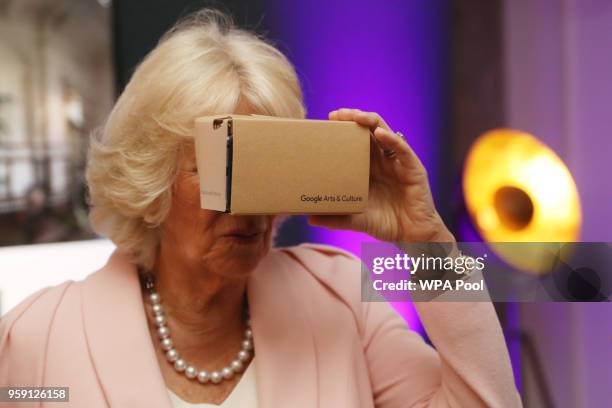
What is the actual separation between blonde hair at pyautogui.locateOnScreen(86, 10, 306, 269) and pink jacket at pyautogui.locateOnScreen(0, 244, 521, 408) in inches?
3.9

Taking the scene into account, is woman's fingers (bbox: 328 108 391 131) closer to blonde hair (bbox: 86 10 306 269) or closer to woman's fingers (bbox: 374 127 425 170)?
woman's fingers (bbox: 374 127 425 170)

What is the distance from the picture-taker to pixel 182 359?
133 cm

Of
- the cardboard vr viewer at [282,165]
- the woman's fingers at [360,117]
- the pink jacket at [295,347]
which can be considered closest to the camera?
the cardboard vr viewer at [282,165]

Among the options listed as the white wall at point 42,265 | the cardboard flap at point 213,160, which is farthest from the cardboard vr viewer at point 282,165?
the white wall at point 42,265

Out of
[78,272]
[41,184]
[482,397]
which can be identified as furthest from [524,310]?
[41,184]

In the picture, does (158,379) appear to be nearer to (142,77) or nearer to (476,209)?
(142,77)

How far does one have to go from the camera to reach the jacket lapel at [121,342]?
1.19m

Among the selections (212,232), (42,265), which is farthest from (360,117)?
(42,265)

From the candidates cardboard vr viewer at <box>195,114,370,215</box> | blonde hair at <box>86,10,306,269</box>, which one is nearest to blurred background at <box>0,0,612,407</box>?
blonde hair at <box>86,10,306,269</box>

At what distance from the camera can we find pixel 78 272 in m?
1.95

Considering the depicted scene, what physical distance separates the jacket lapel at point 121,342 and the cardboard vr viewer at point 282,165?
0.34 m

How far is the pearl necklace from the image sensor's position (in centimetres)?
132

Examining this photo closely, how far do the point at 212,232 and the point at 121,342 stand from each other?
0.26 meters

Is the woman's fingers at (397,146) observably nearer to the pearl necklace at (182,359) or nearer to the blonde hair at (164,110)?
the blonde hair at (164,110)
